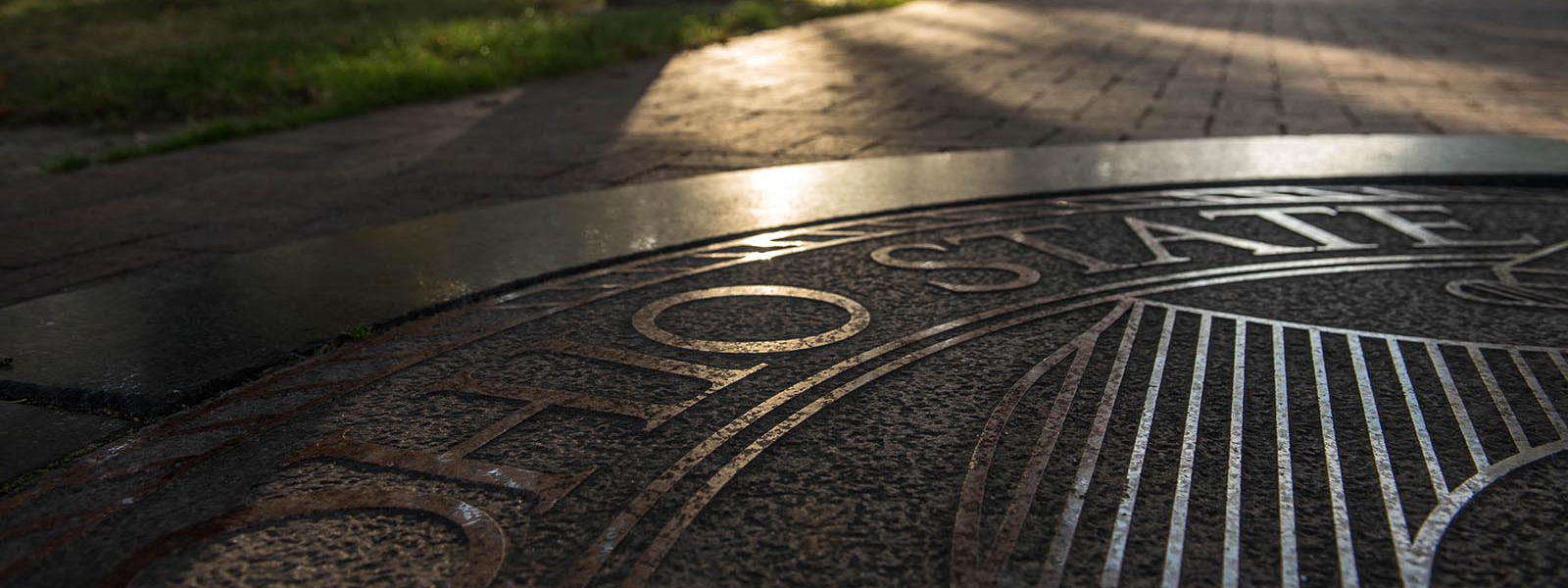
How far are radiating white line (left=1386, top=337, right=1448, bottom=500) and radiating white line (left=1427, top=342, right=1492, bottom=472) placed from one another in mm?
56

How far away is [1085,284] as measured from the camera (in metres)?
2.79

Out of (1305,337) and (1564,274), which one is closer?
(1305,337)

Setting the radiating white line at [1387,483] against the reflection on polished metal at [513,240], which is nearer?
the radiating white line at [1387,483]

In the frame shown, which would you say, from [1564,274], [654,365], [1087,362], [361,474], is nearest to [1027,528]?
[1087,362]

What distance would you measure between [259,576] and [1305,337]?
2052mm

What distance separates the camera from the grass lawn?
640cm

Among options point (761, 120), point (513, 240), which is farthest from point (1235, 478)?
point (761, 120)

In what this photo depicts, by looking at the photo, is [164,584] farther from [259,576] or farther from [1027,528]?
[1027,528]

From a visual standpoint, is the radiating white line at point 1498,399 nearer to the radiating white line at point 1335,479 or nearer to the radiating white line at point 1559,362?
the radiating white line at point 1559,362

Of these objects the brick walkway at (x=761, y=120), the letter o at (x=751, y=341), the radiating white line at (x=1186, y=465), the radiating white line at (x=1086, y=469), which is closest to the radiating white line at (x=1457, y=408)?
the radiating white line at (x=1186, y=465)

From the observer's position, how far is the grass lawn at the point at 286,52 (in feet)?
21.0

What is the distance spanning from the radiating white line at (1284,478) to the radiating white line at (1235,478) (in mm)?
57

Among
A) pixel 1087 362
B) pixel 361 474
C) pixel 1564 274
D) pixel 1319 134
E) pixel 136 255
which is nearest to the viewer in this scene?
pixel 361 474

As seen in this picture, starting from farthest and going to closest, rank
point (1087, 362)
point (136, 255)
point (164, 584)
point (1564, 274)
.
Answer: point (136, 255), point (1564, 274), point (1087, 362), point (164, 584)
